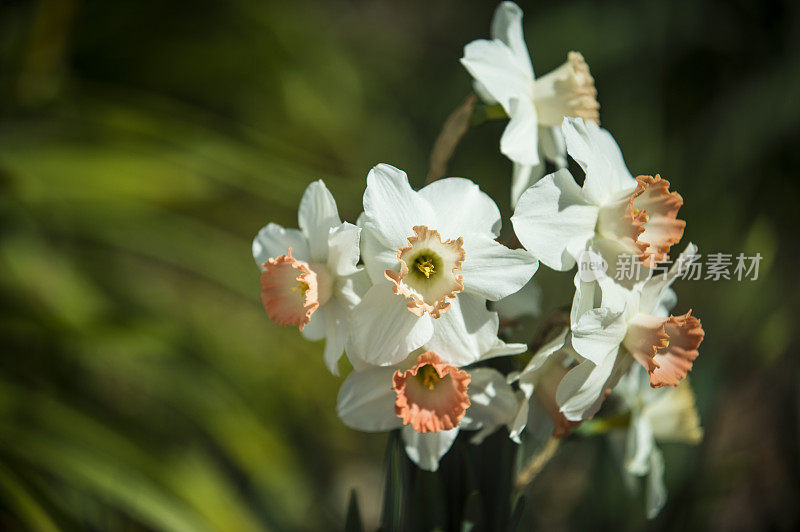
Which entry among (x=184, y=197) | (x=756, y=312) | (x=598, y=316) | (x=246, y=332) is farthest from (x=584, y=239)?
(x=246, y=332)

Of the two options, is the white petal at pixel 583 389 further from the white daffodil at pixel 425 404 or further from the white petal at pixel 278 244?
the white petal at pixel 278 244

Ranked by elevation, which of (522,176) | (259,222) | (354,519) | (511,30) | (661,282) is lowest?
(354,519)

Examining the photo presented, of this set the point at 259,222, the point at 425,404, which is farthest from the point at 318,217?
the point at 259,222

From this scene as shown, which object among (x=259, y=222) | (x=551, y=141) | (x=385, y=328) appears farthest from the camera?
(x=259, y=222)

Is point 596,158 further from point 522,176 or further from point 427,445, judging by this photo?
point 427,445

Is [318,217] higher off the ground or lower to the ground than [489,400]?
higher

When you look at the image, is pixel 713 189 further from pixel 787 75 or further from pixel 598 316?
pixel 598 316

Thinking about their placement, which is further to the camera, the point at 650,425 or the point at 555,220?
the point at 650,425

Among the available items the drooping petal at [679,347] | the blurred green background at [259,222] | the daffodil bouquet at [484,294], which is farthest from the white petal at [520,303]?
the blurred green background at [259,222]
